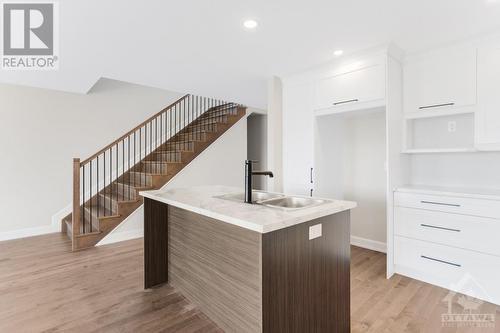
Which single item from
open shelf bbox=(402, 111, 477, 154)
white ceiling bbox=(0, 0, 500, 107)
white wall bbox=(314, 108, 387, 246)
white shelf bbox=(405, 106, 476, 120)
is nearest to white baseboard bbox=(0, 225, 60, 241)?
white ceiling bbox=(0, 0, 500, 107)

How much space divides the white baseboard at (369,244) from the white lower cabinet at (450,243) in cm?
63

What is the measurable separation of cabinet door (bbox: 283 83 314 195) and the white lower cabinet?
1.05 metres

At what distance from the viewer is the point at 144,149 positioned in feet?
17.1

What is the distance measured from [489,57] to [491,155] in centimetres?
90

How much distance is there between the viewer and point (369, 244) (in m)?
3.46

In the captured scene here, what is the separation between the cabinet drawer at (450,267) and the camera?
7.13 ft

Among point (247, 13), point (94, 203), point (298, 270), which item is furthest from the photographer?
point (94, 203)

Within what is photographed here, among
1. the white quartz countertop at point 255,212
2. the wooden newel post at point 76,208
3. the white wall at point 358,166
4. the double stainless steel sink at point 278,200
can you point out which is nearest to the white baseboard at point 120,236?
the wooden newel post at point 76,208

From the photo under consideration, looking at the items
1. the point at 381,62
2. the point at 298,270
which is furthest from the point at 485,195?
the point at 298,270

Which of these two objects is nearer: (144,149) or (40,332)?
(40,332)

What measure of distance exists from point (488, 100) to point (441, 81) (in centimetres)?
41

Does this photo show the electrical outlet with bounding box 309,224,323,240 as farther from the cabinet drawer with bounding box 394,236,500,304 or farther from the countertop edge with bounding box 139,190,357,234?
the cabinet drawer with bounding box 394,236,500,304

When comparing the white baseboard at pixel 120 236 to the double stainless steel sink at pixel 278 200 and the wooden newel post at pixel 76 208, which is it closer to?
the wooden newel post at pixel 76 208

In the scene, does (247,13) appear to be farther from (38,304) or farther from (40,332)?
(38,304)
